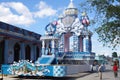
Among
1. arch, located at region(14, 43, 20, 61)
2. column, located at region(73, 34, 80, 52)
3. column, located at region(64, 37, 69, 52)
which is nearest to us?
arch, located at region(14, 43, 20, 61)

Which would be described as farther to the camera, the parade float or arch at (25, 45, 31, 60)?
arch at (25, 45, 31, 60)

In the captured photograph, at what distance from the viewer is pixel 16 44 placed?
129 feet

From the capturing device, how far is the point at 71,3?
45.3 m

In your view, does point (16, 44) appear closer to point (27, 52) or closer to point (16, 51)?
point (16, 51)

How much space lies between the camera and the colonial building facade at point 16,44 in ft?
114

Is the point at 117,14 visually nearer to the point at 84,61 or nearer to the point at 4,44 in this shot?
the point at 4,44

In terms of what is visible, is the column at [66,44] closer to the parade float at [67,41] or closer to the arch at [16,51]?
the parade float at [67,41]

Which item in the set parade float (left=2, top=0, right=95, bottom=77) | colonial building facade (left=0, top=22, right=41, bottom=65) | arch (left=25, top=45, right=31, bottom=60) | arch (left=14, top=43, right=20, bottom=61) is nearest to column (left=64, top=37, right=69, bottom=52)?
parade float (left=2, top=0, right=95, bottom=77)

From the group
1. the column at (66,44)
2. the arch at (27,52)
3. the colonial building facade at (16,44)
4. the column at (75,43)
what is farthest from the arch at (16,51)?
the column at (66,44)

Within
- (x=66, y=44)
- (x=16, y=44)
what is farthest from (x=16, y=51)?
(x=66, y=44)

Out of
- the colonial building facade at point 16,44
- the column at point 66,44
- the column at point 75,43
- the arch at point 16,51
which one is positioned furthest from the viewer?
the column at point 66,44

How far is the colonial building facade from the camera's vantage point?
114 feet

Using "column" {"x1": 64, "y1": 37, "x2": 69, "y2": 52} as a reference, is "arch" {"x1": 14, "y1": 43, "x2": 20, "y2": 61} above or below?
below

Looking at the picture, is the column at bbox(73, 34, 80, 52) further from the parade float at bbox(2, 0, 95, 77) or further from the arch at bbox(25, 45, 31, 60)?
the arch at bbox(25, 45, 31, 60)
